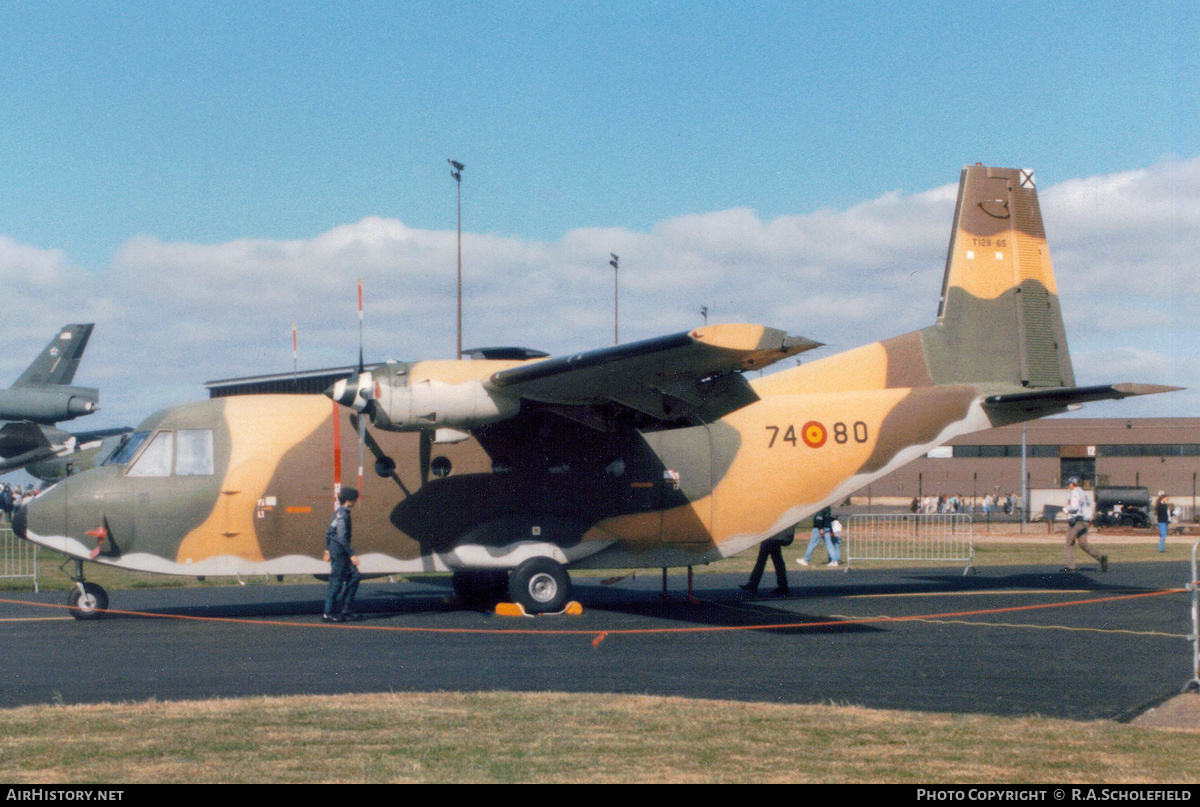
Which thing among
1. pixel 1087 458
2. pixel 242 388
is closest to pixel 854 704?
pixel 242 388

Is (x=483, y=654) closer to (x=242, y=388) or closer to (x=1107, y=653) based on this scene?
(x=1107, y=653)

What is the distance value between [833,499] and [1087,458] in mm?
67921

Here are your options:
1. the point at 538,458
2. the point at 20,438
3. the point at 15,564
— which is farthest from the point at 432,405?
the point at 20,438

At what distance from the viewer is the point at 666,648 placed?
1134 centimetres

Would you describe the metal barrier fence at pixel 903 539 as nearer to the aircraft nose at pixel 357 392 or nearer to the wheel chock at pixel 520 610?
the wheel chock at pixel 520 610

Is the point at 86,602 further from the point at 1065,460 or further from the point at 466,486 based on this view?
the point at 1065,460

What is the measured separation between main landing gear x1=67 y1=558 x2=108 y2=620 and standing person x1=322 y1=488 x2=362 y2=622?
9.95ft

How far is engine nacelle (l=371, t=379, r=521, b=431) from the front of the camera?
12766mm

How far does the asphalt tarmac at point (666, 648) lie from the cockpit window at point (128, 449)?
6.99 feet

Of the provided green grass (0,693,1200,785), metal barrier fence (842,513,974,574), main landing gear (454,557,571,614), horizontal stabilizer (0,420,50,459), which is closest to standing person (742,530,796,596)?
main landing gear (454,557,571,614)

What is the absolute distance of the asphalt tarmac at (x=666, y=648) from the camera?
8906 millimetres

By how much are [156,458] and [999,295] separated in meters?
12.9

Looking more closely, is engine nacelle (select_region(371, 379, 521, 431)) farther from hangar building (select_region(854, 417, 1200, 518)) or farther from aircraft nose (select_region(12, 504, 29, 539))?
hangar building (select_region(854, 417, 1200, 518))
